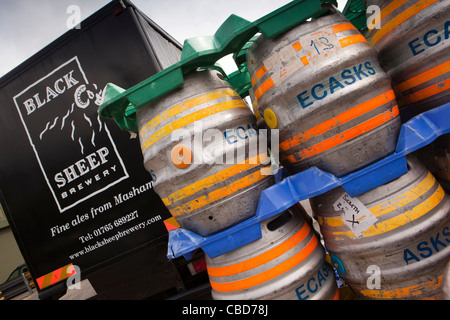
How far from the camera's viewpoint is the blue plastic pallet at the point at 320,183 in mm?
1240

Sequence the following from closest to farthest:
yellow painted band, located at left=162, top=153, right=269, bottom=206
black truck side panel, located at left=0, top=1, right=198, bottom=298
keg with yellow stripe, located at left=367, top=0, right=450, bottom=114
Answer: keg with yellow stripe, located at left=367, top=0, right=450, bottom=114, yellow painted band, located at left=162, top=153, right=269, bottom=206, black truck side panel, located at left=0, top=1, right=198, bottom=298

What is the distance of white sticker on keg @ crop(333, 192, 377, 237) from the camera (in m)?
1.31

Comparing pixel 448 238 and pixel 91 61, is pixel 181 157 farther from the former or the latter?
pixel 91 61

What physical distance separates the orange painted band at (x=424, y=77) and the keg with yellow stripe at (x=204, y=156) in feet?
2.82

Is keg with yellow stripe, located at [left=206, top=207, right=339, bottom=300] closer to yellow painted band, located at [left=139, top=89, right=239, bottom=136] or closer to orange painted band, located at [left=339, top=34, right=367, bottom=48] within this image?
yellow painted band, located at [left=139, top=89, right=239, bottom=136]

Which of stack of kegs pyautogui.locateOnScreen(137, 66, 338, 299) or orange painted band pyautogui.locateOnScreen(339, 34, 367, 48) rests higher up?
orange painted band pyautogui.locateOnScreen(339, 34, 367, 48)

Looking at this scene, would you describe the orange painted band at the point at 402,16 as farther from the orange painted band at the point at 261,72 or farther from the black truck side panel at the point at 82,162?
the black truck side panel at the point at 82,162

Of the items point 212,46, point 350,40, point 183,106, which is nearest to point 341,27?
point 350,40

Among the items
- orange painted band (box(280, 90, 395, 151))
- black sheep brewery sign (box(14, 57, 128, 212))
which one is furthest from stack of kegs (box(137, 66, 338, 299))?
black sheep brewery sign (box(14, 57, 128, 212))

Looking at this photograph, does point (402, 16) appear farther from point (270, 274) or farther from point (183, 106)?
point (270, 274)

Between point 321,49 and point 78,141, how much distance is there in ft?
7.62

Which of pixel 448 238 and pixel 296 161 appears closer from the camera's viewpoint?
pixel 448 238
